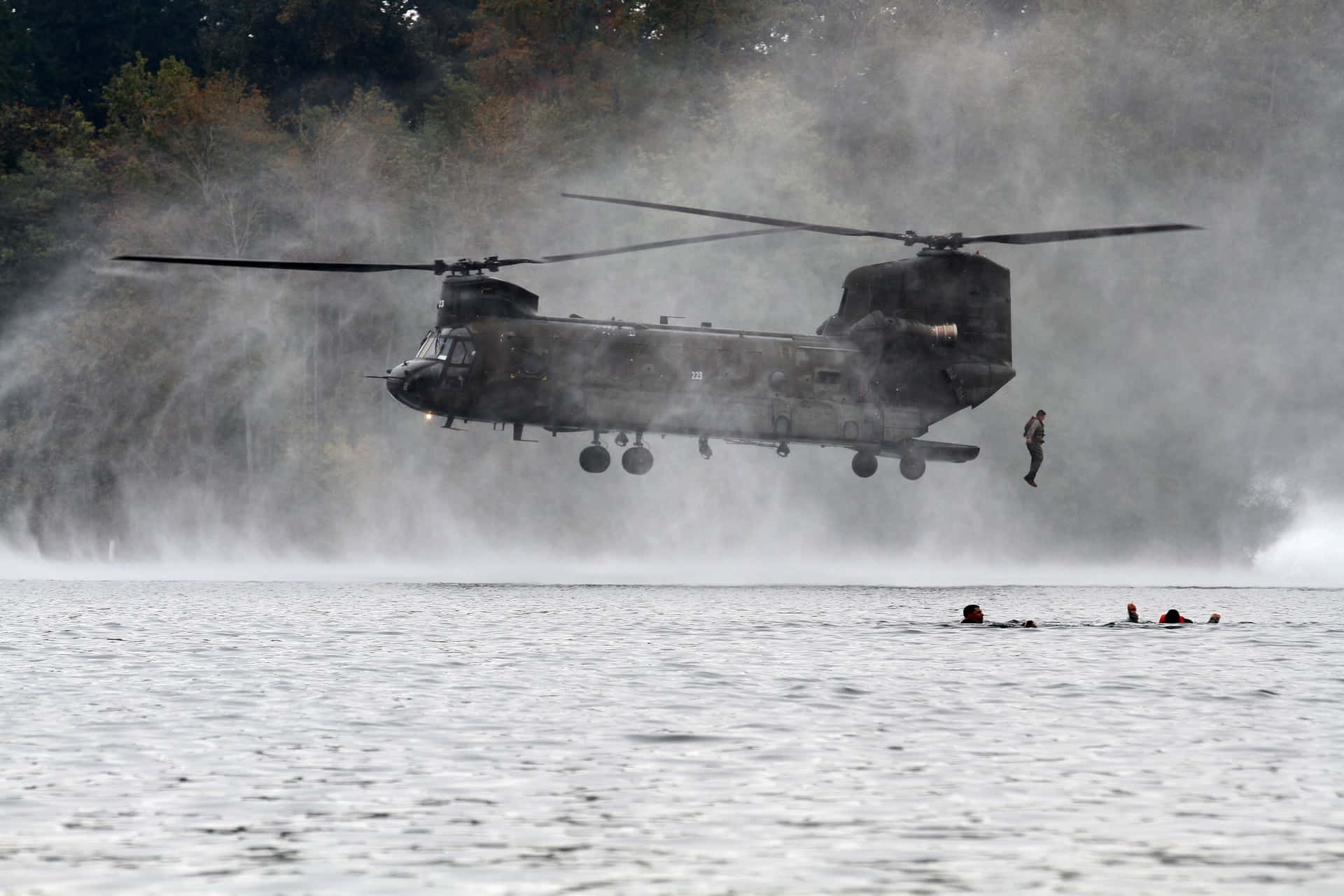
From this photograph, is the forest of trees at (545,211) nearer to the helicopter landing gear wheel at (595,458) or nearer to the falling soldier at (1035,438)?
the falling soldier at (1035,438)

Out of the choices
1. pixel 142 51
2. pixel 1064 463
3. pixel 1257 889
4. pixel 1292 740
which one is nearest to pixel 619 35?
pixel 142 51

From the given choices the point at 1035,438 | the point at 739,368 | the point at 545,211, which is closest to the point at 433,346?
the point at 739,368

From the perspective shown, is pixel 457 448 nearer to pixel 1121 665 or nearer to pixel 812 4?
pixel 812 4

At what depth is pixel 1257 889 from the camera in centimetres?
1446

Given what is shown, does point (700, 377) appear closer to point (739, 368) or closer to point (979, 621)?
point (739, 368)

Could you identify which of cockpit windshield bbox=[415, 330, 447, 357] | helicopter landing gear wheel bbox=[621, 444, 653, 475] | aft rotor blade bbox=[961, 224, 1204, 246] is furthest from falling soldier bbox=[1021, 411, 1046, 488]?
cockpit windshield bbox=[415, 330, 447, 357]

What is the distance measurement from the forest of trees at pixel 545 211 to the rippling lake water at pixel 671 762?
157 ft

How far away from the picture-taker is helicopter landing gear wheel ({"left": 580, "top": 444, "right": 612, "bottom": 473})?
44.5m

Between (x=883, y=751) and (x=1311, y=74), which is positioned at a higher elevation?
(x=1311, y=74)

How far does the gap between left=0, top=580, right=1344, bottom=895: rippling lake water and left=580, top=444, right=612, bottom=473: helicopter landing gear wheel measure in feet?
17.2

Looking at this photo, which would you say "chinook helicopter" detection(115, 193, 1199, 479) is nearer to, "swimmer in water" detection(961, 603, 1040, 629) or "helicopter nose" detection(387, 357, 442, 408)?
"helicopter nose" detection(387, 357, 442, 408)

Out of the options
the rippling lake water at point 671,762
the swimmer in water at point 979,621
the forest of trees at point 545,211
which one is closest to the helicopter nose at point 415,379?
the rippling lake water at point 671,762

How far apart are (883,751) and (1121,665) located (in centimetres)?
1201

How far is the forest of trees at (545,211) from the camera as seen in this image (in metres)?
87.2
